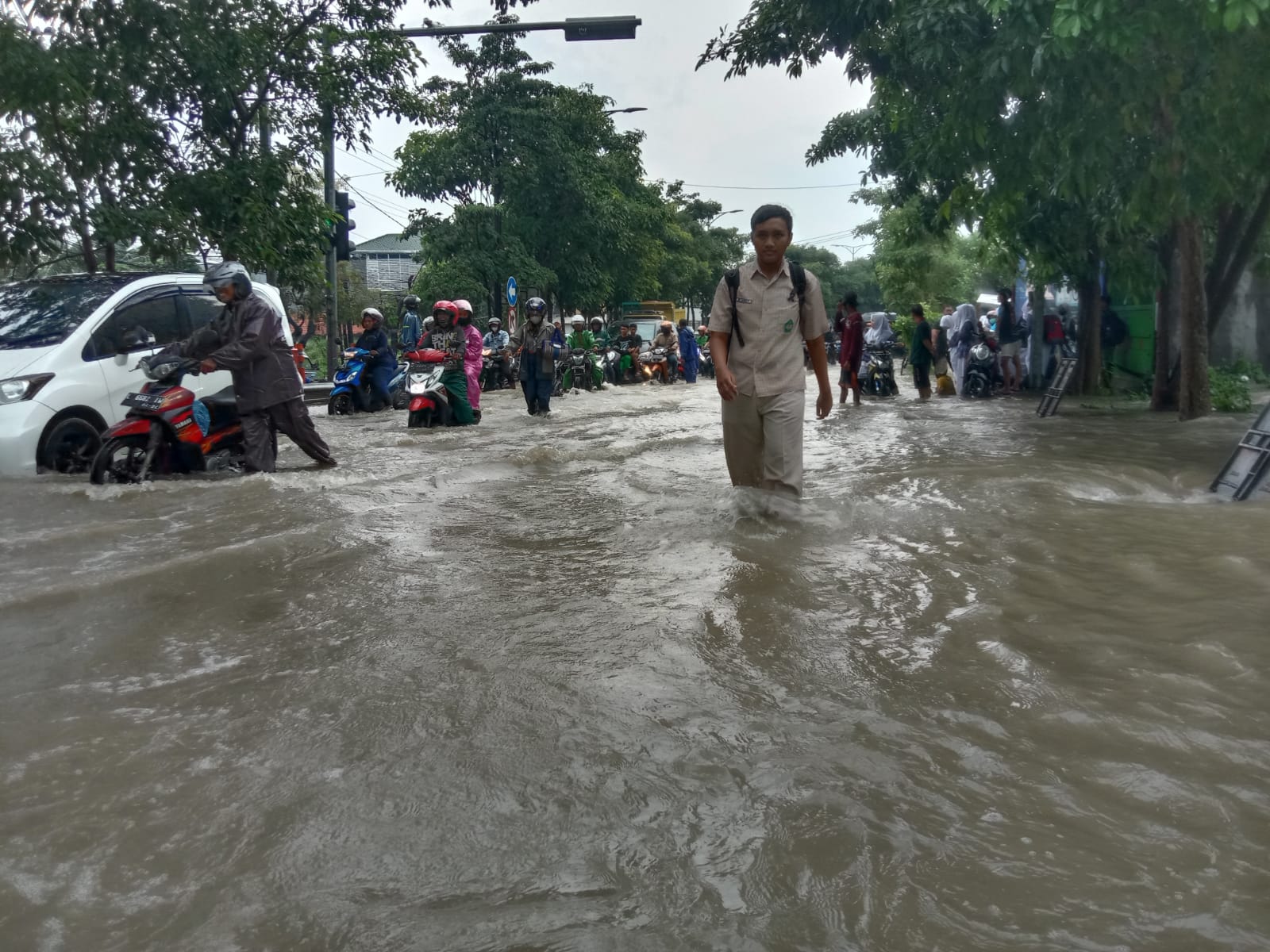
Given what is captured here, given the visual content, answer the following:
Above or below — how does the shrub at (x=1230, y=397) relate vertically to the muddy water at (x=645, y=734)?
above

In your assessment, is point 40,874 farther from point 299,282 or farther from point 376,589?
point 299,282

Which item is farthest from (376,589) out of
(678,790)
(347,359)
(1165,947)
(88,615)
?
(347,359)

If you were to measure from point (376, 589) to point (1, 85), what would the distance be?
25.4 ft

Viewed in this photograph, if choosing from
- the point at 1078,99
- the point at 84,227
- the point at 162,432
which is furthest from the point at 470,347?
the point at 1078,99

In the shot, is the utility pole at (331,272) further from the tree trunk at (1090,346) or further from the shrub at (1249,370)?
the shrub at (1249,370)

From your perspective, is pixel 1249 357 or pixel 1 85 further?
pixel 1249 357

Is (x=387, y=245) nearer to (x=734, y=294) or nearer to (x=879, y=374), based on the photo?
(x=879, y=374)

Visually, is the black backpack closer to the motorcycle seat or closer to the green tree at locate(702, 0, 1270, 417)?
the green tree at locate(702, 0, 1270, 417)

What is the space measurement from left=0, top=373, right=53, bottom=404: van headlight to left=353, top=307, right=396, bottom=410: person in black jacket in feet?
24.2

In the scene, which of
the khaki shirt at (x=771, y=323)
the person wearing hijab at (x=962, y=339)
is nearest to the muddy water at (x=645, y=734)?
the khaki shirt at (x=771, y=323)

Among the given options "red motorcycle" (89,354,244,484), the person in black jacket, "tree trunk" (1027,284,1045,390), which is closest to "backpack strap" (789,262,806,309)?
"red motorcycle" (89,354,244,484)

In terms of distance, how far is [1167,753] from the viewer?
2973mm

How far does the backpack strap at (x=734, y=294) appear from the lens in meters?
6.08

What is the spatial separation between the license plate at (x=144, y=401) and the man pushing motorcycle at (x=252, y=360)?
1.00 ft
